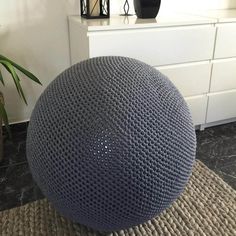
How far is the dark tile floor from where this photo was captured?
142 cm

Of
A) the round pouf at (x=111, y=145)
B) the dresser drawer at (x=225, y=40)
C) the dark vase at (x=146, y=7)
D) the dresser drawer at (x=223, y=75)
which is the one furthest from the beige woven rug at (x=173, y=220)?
the dark vase at (x=146, y=7)

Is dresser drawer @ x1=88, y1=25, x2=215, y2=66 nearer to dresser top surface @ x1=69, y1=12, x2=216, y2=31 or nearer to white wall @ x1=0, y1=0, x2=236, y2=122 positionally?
dresser top surface @ x1=69, y1=12, x2=216, y2=31

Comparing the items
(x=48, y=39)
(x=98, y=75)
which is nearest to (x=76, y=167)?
(x=98, y=75)

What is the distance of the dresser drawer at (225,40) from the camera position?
1723 mm

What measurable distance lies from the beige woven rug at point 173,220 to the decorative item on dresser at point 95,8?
99 centimetres

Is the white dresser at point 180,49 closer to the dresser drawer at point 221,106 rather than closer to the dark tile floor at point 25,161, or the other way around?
the dresser drawer at point 221,106

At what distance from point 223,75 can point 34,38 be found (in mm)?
1148

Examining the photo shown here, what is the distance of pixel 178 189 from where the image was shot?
39.3 inches

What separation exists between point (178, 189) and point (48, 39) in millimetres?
1233

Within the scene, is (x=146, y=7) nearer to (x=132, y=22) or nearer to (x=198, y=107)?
(x=132, y=22)

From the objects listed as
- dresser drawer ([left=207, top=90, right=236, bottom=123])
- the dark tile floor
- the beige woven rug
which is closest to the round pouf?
the beige woven rug

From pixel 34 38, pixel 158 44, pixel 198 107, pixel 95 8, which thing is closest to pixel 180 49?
pixel 158 44

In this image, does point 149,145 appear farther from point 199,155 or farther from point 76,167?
point 199,155

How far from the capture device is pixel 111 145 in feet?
2.82
